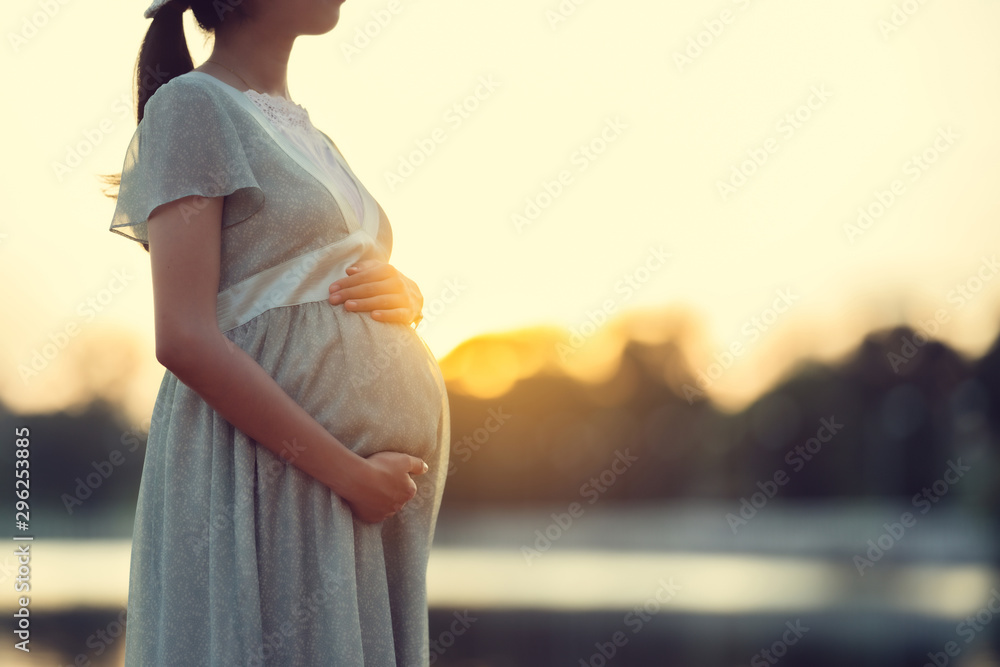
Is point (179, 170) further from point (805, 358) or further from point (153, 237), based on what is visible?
point (805, 358)

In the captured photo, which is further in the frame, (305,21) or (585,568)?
(585,568)

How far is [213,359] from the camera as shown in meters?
1.71

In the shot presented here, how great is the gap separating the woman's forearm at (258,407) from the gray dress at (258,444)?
0.05m

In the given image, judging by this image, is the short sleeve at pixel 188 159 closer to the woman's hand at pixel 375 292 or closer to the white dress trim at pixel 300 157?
the white dress trim at pixel 300 157

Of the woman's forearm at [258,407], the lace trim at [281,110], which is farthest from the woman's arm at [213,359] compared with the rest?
the lace trim at [281,110]

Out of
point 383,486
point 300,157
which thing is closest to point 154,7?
point 300,157

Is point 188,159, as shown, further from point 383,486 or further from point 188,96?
point 383,486

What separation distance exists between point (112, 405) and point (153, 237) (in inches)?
1705

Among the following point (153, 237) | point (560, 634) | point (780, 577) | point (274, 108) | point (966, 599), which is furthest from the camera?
point (780, 577)

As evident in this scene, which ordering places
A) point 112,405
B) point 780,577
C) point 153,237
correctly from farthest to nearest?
point 112,405, point 780,577, point 153,237

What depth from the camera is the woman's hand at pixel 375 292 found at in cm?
194

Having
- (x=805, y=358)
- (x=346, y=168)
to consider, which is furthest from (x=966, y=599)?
(x=805, y=358)

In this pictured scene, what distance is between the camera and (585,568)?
18.0 metres

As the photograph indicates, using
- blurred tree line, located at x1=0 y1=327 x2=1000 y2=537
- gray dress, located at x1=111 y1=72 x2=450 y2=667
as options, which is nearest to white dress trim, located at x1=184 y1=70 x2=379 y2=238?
gray dress, located at x1=111 y1=72 x2=450 y2=667
